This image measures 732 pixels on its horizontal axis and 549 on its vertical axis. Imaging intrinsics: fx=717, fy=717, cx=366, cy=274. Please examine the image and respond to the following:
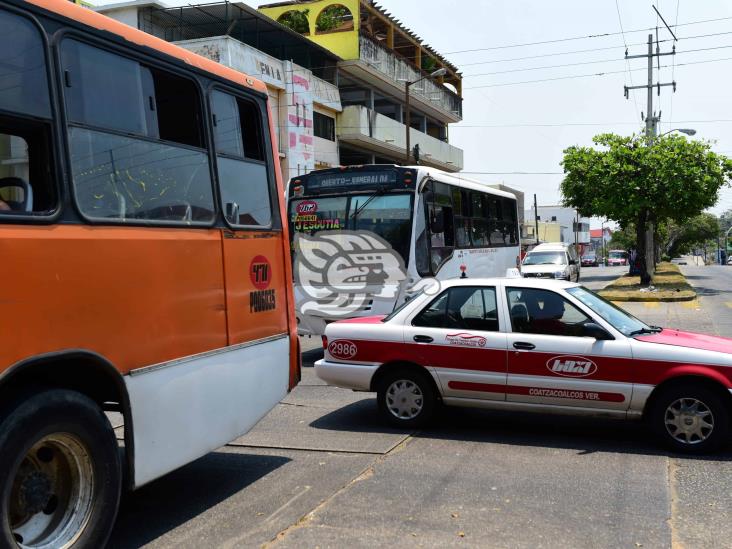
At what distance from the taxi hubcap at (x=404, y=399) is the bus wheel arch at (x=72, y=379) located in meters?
3.39

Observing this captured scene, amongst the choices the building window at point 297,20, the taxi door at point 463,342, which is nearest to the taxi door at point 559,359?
the taxi door at point 463,342

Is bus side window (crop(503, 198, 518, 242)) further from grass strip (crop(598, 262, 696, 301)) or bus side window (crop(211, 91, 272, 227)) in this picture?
bus side window (crop(211, 91, 272, 227))

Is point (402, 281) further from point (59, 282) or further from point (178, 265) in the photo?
Answer: point (59, 282)

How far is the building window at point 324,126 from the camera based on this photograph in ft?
108

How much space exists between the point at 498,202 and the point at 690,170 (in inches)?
501

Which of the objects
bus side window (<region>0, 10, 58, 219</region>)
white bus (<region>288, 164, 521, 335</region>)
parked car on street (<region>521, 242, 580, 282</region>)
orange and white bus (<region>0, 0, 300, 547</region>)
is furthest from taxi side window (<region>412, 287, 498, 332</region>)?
parked car on street (<region>521, 242, 580, 282</region>)

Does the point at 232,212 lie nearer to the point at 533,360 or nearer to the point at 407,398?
the point at 407,398

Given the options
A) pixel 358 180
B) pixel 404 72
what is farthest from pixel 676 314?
pixel 404 72

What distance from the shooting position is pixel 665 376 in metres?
6.48

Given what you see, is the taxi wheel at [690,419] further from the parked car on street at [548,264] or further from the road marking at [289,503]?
the parked car on street at [548,264]

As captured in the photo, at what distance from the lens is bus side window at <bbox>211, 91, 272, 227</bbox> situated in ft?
17.5

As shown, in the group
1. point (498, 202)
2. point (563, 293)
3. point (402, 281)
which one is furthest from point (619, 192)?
point (563, 293)

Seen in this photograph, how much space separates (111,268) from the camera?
160 inches

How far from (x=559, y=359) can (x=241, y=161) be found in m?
3.51
